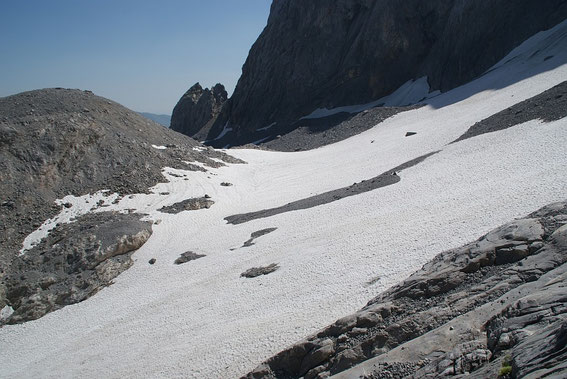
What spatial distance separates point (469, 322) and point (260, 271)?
9620mm

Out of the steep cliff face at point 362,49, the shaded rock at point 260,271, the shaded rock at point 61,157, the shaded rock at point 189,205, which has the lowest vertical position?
the shaded rock at point 260,271

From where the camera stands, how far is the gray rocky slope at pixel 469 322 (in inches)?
239

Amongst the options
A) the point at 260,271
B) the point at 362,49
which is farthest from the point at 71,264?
the point at 362,49

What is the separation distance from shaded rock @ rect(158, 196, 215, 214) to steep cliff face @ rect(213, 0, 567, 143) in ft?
111

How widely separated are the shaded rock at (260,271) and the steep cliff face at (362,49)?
4039cm

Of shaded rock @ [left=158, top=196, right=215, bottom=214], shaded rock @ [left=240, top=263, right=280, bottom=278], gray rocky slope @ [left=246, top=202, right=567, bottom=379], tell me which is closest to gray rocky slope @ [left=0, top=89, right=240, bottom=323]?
shaded rock @ [left=158, top=196, right=215, bottom=214]

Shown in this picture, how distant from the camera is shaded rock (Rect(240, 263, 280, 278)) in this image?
16.1m

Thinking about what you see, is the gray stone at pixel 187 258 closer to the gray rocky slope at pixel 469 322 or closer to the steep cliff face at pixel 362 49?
the gray rocky slope at pixel 469 322

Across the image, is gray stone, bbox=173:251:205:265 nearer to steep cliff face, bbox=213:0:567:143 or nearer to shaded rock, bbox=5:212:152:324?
shaded rock, bbox=5:212:152:324

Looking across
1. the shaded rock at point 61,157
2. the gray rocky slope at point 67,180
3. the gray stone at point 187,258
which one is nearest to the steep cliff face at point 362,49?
the gray rocky slope at point 67,180

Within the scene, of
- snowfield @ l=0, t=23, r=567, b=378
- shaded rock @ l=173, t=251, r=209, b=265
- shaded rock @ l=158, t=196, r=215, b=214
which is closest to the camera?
snowfield @ l=0, t=23, r=567, b=378

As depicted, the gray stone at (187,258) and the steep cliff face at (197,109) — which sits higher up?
the steep cliff face at (197,109)

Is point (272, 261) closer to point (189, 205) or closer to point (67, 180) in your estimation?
point (189, 205)

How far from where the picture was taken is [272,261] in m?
16.9
